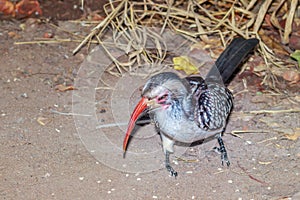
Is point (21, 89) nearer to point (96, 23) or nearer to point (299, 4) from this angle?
point (96, 23)

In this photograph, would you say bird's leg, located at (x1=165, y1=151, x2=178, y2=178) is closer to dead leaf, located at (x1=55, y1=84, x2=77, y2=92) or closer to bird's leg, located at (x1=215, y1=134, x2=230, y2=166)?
bird's leg, located at (x1=215, y1=134, x2=230, y2=166)

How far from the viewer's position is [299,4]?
644 cm

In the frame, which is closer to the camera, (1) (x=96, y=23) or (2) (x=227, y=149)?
(2) (x=227, y=149)

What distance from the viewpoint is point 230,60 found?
538 cm

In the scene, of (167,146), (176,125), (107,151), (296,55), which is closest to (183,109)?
(176,125)

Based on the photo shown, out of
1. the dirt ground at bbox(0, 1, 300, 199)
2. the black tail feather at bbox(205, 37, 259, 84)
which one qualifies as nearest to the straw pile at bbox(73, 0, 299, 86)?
the dirt ground at bbox(0, 1, 300, 199)

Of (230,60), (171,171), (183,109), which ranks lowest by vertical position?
(171,171)

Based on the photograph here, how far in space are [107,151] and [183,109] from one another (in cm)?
74

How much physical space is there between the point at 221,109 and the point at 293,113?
865 mm

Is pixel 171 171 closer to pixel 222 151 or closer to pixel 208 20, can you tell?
pixel 222 151

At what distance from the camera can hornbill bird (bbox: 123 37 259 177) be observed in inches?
177

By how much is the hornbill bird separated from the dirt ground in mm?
171

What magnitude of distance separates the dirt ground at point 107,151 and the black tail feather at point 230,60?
39 cm

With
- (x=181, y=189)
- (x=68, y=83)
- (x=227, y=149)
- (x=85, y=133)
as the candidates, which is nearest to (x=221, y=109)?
(x=227, y=149)
